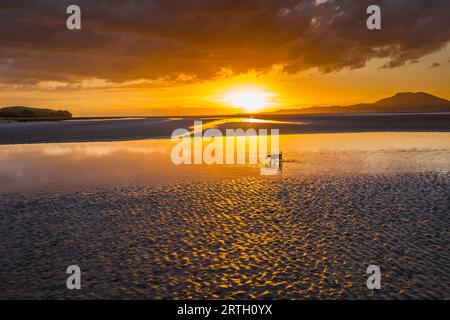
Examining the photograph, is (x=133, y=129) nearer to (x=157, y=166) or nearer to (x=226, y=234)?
(x=157, y=166)

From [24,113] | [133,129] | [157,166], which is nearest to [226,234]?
[157,166]

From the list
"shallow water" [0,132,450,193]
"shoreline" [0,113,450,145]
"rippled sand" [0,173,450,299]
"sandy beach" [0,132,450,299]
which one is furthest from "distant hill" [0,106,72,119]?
"rippled sand" [0,173,450,299]

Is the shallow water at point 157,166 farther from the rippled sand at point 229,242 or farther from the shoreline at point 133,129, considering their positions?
the shoreline at point 133,129

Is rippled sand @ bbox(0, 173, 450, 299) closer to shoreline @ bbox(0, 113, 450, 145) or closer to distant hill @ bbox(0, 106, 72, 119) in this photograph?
shoreline @ bbox(0, 113, 450, 145)

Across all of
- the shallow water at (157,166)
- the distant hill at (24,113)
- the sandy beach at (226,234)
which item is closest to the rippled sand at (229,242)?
the sandy beach at (226,234)

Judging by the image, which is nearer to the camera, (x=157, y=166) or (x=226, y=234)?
(x=226, y=234)

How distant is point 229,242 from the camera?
1091 centimetres

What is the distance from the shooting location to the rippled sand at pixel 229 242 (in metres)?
8.32

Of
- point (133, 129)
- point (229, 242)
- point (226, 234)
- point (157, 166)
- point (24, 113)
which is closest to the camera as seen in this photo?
point (229, 242)
